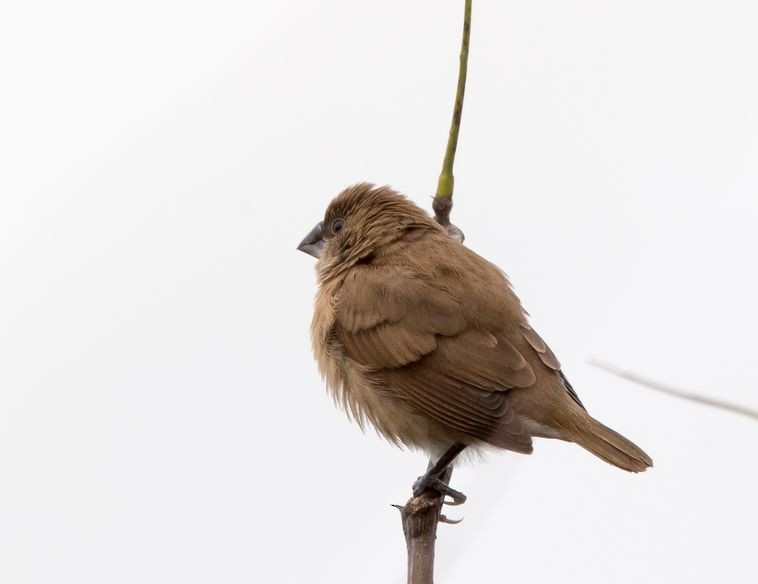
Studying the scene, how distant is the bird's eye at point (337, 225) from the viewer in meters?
4.98

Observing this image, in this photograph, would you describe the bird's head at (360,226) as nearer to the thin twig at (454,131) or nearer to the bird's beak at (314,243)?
the bird's beak at (314,243)

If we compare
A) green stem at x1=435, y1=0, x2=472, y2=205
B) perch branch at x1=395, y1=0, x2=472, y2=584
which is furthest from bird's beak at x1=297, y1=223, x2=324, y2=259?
green stem at x1=435, y1=0, x2=472, y2=205

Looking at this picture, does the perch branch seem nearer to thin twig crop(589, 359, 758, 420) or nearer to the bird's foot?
the bird's foot

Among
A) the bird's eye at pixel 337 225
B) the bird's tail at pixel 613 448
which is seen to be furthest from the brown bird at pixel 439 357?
the bird's eye at pixel 337 225

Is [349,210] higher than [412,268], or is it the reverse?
[349,210]

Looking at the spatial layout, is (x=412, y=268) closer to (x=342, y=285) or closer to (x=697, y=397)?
(x=342, y=285)

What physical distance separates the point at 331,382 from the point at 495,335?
855 millimetres

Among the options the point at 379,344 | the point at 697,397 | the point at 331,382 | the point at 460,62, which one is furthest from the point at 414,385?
the point at 697,397

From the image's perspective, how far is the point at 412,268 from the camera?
4336mm

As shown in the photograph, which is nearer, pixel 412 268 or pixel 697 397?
pixel 697 397

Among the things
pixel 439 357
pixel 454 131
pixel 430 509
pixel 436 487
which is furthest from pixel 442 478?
pixel 454 131

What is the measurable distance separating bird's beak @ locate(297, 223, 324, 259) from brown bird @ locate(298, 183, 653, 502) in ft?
1.23

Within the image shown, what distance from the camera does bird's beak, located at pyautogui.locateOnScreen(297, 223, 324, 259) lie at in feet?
16.5

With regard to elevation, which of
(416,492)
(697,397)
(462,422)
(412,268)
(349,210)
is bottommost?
(697,397)
